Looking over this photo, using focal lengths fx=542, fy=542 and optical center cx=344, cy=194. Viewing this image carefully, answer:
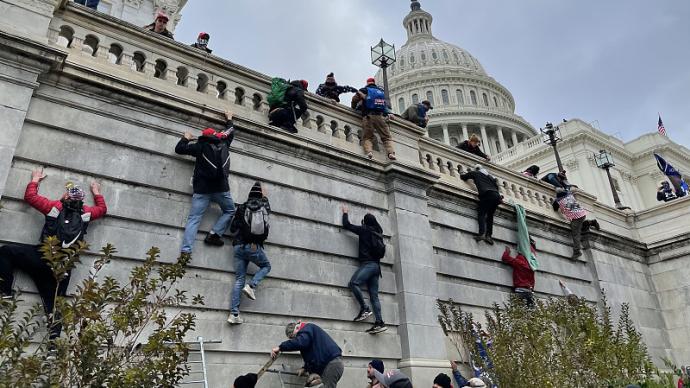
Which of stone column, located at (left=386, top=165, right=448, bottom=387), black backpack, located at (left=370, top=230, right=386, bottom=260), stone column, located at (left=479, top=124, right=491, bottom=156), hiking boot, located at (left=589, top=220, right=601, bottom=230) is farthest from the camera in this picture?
stone column, located at (left=479, top=124, right=491, bottom=156)

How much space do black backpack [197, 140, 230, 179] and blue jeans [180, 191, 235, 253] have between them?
37 cm

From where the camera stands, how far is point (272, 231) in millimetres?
10359

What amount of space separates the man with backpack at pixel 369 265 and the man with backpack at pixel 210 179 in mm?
2729

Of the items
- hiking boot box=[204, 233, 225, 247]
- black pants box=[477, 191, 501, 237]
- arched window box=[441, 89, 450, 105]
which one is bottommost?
hiking boot box=[204, 233, 225, 247]

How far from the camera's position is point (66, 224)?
780 centimetres

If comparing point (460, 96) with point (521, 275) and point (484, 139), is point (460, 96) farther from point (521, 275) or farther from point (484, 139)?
point (521, 275)

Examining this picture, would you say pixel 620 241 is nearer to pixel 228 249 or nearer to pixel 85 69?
pixel 228 249

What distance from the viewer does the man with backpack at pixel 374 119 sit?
12914 mm

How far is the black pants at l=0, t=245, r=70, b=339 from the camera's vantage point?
7316 mm

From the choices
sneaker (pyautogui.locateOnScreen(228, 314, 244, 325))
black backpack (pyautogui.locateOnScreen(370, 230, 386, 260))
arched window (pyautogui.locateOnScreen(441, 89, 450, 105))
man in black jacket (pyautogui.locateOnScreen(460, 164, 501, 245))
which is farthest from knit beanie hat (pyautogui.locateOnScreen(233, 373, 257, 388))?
arched window (pyautogui.locateOnScreen(441, 89, 450, 105))

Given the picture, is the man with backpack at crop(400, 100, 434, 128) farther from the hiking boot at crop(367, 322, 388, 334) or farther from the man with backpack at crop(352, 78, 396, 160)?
the hiking boot at crop(367, 322, 388, 334)

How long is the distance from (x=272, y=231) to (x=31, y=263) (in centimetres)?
413

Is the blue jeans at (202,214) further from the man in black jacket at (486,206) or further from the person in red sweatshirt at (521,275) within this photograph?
the person in red sweatshirt at (521,275)

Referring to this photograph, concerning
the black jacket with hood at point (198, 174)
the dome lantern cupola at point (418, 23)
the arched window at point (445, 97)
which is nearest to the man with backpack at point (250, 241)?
the black jacket with hood at point (198, 174)
